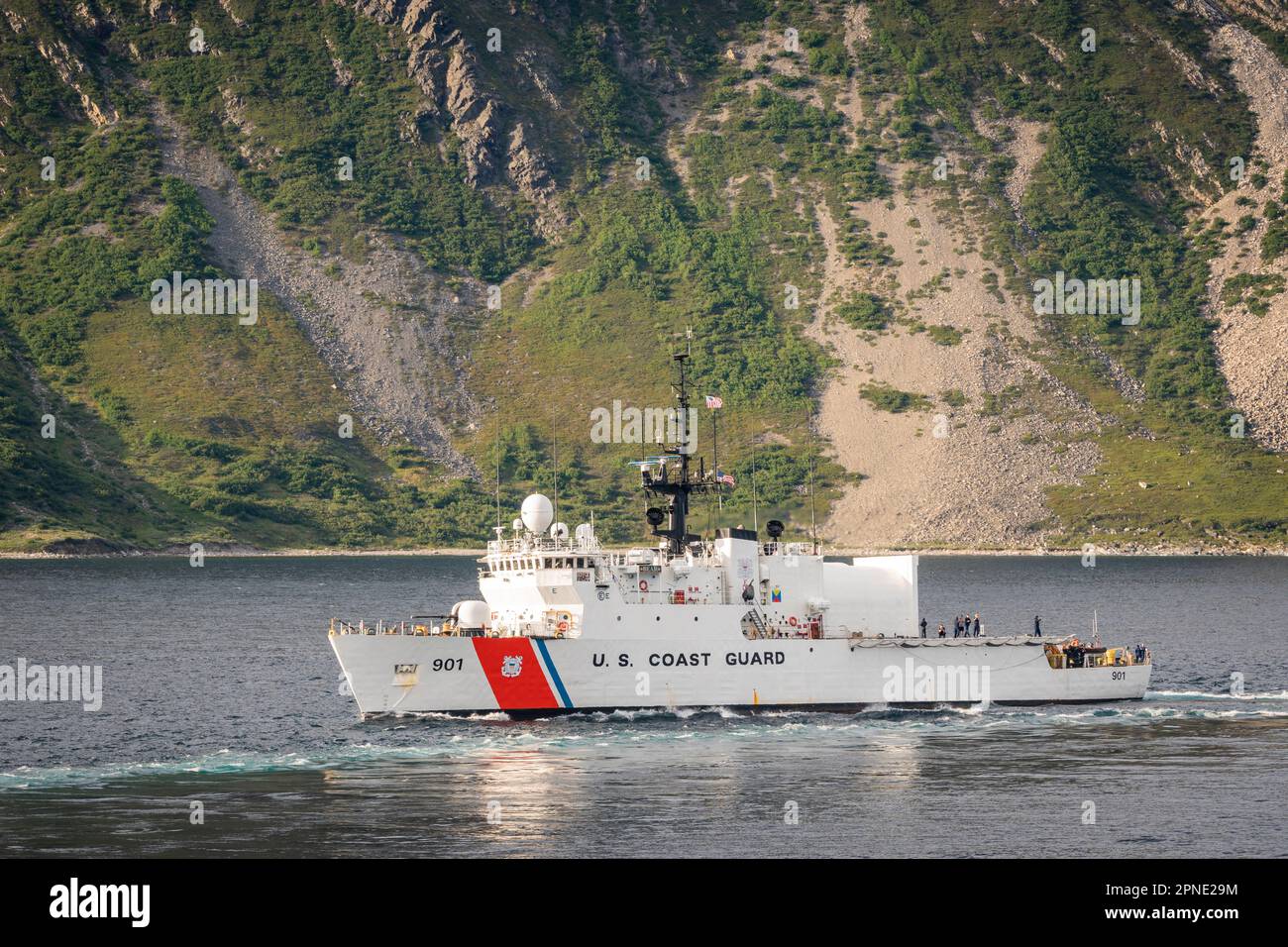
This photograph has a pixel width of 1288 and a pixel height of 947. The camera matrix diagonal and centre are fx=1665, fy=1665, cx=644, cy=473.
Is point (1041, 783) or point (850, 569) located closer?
point (1041, 783)

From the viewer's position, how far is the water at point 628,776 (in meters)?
38.6

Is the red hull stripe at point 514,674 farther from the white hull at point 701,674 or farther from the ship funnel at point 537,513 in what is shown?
the ship funnel at point 537,513

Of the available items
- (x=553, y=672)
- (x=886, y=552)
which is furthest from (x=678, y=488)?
(x=886, y=552)

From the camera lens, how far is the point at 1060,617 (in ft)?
360

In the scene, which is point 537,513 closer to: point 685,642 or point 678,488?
point 678,488

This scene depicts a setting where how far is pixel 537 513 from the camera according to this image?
187 feet

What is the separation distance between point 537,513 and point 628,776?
13.2 m

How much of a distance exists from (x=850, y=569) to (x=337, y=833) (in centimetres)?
2745

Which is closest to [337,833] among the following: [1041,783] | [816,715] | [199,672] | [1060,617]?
[1041,783]

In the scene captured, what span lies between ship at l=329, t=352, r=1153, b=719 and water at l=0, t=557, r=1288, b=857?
0.87m
